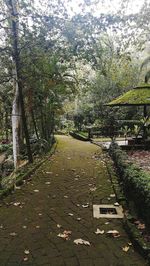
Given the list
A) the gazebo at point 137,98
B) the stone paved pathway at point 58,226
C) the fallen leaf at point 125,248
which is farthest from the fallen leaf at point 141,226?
the gazebo at point 137,98

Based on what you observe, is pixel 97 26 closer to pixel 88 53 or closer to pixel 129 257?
pixel 88 53

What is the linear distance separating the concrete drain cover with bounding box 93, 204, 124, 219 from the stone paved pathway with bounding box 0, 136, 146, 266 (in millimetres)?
151

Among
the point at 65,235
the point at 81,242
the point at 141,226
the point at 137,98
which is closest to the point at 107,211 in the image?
the point at 141,226

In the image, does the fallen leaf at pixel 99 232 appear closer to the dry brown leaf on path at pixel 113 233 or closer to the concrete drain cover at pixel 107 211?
the dry brown leaf on path at pixel 113 233

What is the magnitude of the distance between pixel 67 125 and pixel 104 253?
131ft

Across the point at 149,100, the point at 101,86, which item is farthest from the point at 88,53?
the point at 101,86

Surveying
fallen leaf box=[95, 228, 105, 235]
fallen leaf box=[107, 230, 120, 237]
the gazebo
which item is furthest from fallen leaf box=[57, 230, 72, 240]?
the gazebo

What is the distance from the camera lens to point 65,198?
783 centimetres

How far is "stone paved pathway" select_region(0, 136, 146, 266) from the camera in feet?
14.9

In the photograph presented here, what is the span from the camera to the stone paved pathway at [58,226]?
4535mm

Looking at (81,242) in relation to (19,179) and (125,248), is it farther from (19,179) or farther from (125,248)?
(19,179)

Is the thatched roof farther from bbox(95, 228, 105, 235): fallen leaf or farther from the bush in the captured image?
bbox(95, 228, 105, 235): fallen leaf

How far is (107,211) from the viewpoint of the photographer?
6.95 metres

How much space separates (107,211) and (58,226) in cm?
152
